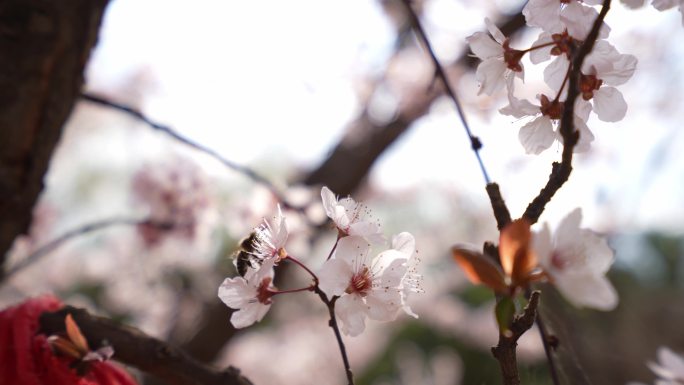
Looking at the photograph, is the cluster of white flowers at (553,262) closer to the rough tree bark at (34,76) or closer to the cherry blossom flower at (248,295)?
the cherry blossom flower at (248,295)

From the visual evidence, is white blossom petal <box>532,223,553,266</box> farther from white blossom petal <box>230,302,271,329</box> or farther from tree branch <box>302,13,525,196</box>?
tree branch <box>302,13,525,196</box>

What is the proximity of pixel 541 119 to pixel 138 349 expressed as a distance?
0.34 metres

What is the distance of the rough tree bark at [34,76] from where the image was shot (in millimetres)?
655

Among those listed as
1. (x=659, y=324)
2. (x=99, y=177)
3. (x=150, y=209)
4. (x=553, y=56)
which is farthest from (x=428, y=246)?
(x=553, y=56)

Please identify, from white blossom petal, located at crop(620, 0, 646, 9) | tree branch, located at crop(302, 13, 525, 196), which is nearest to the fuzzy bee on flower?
white blossom petal, located at crop(620, 0, 646, 9)

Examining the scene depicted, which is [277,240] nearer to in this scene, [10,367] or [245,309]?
[245,309]

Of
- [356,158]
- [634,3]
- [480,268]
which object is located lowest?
[356,158]

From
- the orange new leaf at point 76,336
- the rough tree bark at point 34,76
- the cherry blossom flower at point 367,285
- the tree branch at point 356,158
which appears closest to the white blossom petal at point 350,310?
the cherry blossom flower at point 367,285

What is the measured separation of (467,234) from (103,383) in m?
3.51

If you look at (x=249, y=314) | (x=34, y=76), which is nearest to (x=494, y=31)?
(x=249, y=314)

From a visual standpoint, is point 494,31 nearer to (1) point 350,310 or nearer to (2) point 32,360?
(1) point 350,310

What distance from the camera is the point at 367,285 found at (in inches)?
15.1

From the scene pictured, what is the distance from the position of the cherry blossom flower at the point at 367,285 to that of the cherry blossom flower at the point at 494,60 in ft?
0.38

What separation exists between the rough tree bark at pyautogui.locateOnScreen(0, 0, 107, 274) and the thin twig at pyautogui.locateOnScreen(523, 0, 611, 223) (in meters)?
0.53
